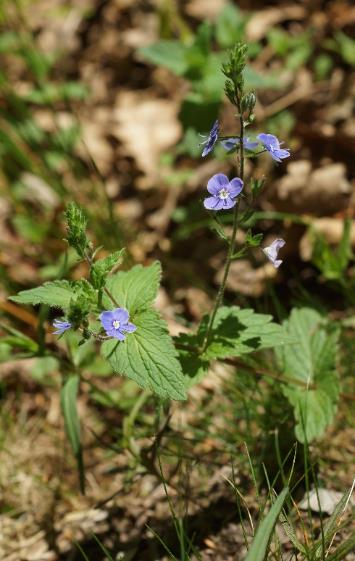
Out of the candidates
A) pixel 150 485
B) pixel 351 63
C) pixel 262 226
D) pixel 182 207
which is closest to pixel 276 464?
pixel 150 485

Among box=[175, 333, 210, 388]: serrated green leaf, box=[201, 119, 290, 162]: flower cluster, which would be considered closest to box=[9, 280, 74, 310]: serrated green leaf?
box=[175, 333, 210, 388]: serrated green leaf

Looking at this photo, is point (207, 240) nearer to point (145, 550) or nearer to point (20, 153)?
point (20, 153)

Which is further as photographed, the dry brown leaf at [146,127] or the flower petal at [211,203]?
the dry brown leaf at [146,127]

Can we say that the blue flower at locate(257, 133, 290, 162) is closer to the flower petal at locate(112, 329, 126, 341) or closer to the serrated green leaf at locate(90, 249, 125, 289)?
the serrated green leaf at locate(90, 249, 125, 289)

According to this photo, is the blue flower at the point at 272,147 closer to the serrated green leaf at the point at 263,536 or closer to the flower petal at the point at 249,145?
the flower petal at the point at 249,145

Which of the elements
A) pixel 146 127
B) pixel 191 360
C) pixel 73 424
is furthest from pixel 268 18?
pixel 73 424

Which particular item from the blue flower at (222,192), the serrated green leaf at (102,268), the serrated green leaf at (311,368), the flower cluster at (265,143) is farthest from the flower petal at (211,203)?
the serrated green leaf at (311,368)
